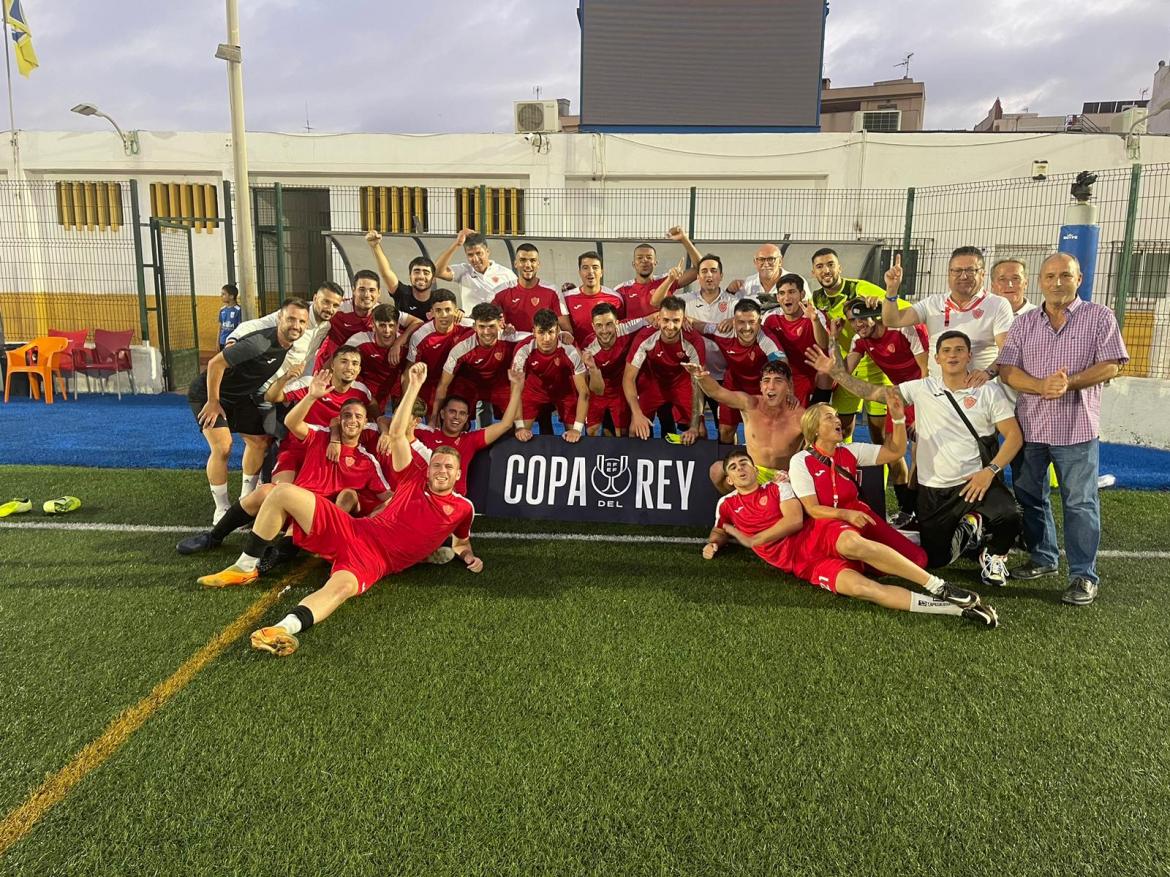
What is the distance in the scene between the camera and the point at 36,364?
12.0 meters

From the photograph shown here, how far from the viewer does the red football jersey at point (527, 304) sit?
650cm

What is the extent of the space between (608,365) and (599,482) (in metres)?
1.01

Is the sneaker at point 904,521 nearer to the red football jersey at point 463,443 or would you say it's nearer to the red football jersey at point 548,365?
the red football jersey at point 548,365

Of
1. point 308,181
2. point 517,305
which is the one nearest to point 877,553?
point 517,305

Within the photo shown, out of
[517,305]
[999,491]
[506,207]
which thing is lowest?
[999,491]

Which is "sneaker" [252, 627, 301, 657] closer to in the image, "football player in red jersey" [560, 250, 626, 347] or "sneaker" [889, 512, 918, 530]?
"football player in red jersey" [560, 250, 626, 347]

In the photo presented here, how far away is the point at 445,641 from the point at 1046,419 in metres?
3.76

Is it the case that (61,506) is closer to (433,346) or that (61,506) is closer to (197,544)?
(197,544)

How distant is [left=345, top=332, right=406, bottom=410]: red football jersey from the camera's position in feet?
18.9

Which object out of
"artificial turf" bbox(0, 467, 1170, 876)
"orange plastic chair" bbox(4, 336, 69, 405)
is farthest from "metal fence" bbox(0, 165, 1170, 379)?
"artificial turf" bbox(0, 467, 1170, 876)

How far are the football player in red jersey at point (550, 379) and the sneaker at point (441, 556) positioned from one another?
4.01 ft

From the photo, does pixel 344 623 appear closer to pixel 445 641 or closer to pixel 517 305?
pixel 445 641

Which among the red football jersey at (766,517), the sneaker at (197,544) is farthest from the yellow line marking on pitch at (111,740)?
the red football jersey at (766,517)

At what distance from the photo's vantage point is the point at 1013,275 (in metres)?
5.57
